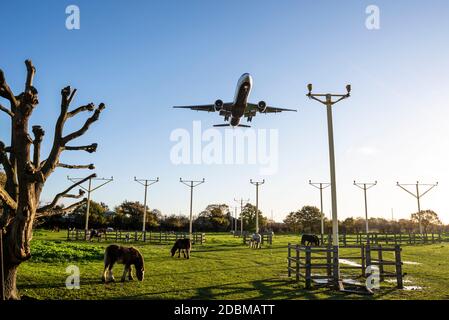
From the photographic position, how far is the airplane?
97.5 feet

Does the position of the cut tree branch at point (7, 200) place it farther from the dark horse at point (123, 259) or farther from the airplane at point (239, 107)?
the airplane at point (239, 107)

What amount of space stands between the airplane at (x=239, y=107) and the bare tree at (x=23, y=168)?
2236cm

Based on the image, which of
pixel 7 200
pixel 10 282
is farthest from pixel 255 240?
pixel 7 200

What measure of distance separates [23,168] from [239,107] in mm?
25582

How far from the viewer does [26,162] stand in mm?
7469

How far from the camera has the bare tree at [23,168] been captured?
7153 mm

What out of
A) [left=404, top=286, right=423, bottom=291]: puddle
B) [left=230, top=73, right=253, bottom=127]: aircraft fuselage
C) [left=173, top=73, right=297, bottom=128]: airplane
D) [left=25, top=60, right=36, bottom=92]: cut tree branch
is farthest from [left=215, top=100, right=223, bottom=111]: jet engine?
[left=25, top=60, right=36, bottom=92]: cut tree branch

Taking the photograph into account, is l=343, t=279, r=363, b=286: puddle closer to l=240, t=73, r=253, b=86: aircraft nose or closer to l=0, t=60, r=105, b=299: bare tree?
l=0, t=60, r=105, b=299: bare tree

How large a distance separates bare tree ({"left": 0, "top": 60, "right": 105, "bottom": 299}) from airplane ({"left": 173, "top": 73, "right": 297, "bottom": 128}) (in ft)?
73.4

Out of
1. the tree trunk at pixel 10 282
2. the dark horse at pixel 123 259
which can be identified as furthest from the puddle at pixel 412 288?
the tree trunk at pixel 10 282

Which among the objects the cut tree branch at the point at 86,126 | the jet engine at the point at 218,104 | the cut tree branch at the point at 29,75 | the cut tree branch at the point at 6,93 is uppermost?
the jet engine at the point at 218,104

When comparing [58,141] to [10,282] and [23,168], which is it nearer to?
[23,168]
